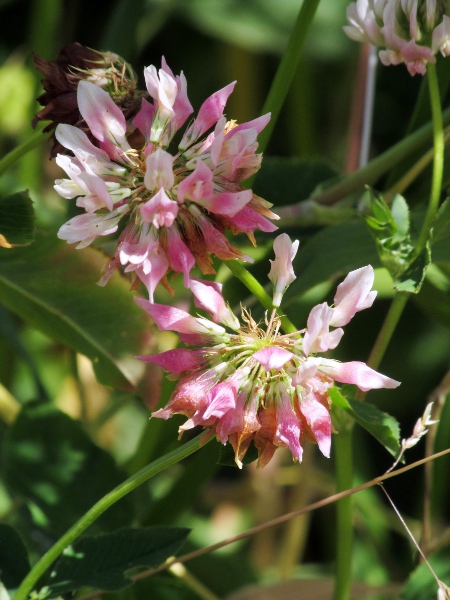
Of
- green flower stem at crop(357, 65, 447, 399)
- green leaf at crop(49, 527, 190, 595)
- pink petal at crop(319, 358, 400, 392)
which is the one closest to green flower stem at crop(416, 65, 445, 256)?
green flower stem at crop(357, 65, 447, 399)

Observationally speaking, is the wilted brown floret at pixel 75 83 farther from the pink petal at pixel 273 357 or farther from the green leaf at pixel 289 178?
the green leaf at pixel 289 178

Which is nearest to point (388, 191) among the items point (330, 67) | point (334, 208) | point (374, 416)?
point (334, 208)

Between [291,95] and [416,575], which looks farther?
[291,95]

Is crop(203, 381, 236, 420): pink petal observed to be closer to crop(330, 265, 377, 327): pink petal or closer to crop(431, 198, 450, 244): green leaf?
crop(330, 265, 377, 327): pink petal

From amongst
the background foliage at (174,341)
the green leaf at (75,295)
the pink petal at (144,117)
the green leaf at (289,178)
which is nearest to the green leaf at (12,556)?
the background foliage at (174,341)

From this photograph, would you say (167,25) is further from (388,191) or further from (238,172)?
(238,172)

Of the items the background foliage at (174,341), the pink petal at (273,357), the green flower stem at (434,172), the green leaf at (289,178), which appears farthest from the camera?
the green leaf at (289,178)
